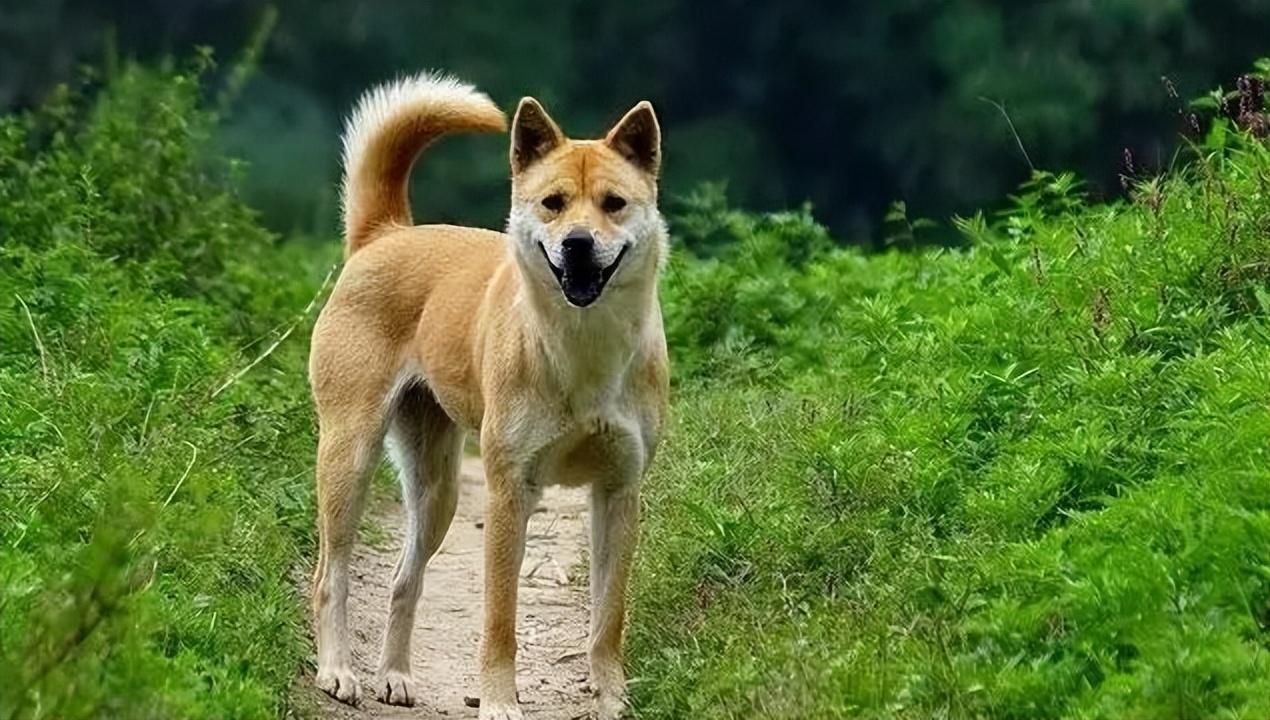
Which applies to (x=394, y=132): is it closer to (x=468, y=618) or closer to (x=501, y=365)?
(x=501, y=365)

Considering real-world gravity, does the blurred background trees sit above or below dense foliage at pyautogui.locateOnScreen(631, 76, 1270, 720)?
above

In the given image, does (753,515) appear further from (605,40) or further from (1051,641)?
(605,40)

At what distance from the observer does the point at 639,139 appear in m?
6.51

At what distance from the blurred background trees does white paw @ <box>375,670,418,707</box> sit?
29.7 ft

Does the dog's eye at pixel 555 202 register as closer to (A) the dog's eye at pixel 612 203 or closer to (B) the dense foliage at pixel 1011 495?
(A) the dog's eye at pixel 612 203

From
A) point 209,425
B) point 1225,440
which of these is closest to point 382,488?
point 209,425

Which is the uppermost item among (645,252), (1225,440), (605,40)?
(605,40)

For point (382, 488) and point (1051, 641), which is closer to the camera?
point (1051, 641)

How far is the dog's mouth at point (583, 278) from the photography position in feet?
20.1

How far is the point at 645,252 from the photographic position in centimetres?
625

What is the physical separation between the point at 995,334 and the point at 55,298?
3.60 metres

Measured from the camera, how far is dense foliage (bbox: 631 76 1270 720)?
16.7 feet

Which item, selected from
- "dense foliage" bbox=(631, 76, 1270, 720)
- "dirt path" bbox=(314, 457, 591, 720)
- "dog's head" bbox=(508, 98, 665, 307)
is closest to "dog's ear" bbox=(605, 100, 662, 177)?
"dog's head" bbox=(508, 98, 665, 307)

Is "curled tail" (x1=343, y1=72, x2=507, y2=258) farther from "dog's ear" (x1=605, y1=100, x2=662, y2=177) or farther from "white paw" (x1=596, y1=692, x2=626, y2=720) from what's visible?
"white paw" (x1=596, y1=692, x2=626, y2=720)
